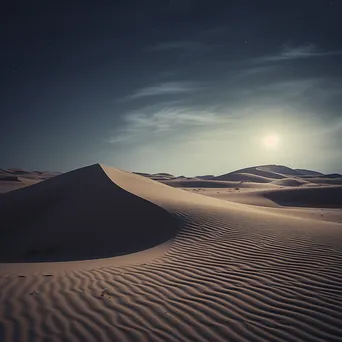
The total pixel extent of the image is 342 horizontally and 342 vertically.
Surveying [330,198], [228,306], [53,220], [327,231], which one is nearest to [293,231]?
[327,231]

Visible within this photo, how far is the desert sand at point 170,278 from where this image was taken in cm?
335

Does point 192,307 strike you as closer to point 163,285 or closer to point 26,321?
point 163,285

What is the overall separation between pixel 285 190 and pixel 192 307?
1118 inches

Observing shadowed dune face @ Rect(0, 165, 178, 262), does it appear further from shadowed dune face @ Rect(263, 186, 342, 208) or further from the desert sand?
shadowed dune face @ Rect(263, 186, 342, 208)

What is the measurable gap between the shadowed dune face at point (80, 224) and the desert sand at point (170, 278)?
6 cm

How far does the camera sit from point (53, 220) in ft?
34.3

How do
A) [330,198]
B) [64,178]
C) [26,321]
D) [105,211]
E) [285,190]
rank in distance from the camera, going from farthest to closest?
[285,190] → [330,198] → [64,178] → [105,211] → [26,321]

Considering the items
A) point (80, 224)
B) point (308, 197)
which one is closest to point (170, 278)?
Result: point (80, 224)

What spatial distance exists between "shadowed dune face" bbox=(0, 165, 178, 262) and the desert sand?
65mm

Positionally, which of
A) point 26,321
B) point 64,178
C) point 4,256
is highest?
point 64,178

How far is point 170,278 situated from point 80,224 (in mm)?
5987

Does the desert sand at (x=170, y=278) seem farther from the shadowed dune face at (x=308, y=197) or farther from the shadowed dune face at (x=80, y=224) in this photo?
the shadowed dune face at (x=308, y=197)

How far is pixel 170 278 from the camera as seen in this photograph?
190 inches

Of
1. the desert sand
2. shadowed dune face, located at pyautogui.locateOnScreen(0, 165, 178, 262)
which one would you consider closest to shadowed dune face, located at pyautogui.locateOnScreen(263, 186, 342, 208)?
the desert sand
